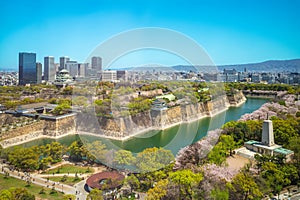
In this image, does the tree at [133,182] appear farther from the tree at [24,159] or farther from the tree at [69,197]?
the tree at [24,159]

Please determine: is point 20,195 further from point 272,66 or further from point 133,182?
point 272,66

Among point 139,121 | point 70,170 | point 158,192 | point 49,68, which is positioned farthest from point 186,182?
point 49,68

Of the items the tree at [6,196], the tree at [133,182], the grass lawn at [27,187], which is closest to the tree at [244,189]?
the tree at [133,182]

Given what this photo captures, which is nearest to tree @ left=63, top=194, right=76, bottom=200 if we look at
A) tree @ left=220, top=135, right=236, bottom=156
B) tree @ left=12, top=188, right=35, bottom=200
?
tree @ left=12, top=188, right=35, bottom=200

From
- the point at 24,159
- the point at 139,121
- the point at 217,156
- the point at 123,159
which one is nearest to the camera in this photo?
the point at 217,156

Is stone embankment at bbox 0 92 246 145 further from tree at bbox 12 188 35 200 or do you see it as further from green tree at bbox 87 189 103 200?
tree at bbox 12 188 35 200
